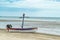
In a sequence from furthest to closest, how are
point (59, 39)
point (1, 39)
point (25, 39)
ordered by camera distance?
point (59, 39), point (25, 39), point (1, 39)

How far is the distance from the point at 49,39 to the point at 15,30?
20.9 ft

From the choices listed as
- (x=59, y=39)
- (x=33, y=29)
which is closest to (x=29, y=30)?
(x=33, y=29)

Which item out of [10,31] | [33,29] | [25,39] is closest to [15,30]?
[10,31]

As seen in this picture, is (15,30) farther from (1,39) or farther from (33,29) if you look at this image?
(1,39)

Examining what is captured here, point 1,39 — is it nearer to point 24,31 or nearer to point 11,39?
point 11,39

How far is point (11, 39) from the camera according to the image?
15117 millimetres

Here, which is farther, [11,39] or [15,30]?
[15,30]

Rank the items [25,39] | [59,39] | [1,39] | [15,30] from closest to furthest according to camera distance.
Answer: [1,39]
[25,39]
[59,39]
[15,30]

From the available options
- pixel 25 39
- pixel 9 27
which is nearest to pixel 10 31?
pixel 9 27

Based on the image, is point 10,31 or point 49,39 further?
point 10,31

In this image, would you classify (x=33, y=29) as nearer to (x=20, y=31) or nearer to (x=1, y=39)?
(x=20, y=31)

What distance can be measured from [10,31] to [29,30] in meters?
2.27

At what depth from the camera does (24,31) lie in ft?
73.3

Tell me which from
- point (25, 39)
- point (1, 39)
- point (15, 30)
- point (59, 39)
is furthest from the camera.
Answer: point (15, 30)
